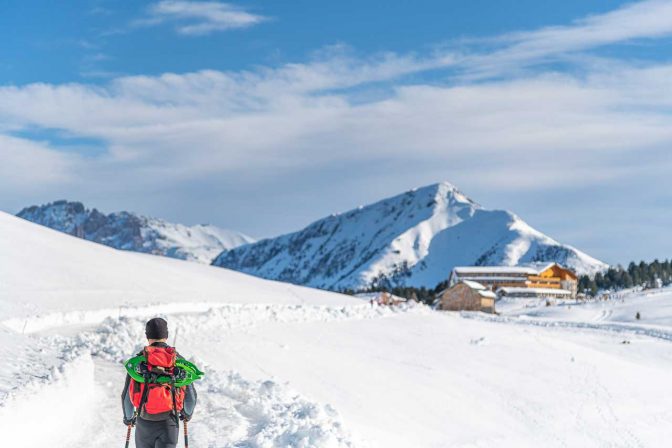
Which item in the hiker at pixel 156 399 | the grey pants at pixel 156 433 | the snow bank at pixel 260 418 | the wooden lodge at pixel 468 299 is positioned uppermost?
the wooden lodge at pixel 468 299

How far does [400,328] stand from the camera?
41.5 metres

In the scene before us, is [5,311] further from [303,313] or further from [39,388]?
[303,313]

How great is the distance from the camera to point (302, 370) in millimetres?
25375

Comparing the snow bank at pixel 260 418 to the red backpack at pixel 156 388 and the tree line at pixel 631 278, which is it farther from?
the tree line at pixel 631 278

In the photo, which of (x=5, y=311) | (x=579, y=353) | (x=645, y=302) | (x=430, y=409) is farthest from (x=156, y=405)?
(x=645, y=302)

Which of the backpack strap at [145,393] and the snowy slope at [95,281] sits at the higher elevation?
the snowy slope at [95,281]

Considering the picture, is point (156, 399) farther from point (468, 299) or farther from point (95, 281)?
point (468, 299)

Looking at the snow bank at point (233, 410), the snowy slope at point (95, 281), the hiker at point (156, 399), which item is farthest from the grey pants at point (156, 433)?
the snowy slope at point (95, 281)

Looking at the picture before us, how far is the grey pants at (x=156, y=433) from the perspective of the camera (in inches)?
388

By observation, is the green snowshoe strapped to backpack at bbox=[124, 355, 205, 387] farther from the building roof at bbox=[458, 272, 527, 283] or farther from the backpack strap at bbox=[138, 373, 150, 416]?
the building roof at bbox=[458, 272, 527, 283]

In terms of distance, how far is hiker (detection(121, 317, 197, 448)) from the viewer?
9.59 metres

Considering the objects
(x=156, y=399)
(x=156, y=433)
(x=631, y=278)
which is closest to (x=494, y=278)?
(x=631, y=278)

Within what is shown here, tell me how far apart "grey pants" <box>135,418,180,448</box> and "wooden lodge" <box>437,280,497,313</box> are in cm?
9436

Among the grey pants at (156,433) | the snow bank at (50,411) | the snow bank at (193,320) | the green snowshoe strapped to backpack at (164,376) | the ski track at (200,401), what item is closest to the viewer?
the green snowshoe strapped to backpack at (164,376)
